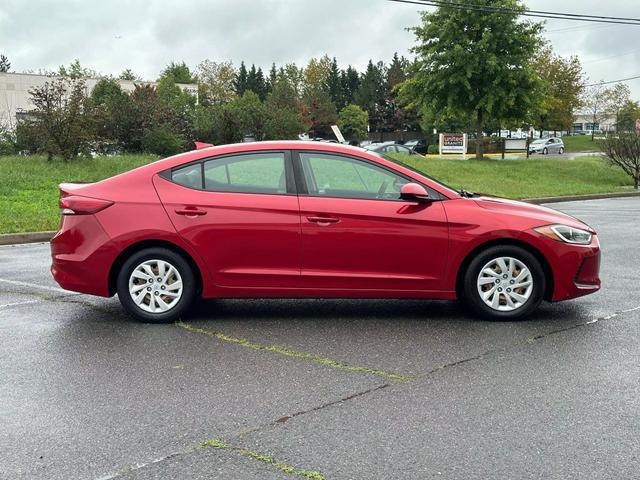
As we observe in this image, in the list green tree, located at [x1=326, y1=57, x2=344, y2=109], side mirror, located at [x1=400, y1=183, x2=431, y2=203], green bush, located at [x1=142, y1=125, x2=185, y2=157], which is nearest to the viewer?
side mirror, located at [x1=400, y1=183, x2=431, y2=203]

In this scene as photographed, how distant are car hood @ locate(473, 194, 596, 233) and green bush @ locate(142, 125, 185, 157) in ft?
68.9

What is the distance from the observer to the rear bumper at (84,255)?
627 centimetres

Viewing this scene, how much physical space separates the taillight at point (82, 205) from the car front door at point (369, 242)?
5.74 feet

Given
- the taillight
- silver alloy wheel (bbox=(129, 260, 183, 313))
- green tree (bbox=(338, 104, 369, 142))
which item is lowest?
silver alloy wheel (bbox=(129, 260, 183, 313))

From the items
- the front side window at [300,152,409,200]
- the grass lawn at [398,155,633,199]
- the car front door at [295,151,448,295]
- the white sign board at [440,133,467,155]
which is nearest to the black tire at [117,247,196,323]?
the car front door at [295,151,448,295]

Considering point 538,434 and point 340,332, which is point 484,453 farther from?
point 340,332

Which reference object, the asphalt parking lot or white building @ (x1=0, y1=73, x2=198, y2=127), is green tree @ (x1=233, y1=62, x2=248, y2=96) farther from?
the asphalt parking lot

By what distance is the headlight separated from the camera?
6273 millimetres

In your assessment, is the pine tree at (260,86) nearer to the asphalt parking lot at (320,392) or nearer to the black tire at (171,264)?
the black tire at (171,264)

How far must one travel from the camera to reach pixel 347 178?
6434 millimetres

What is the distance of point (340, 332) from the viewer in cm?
605

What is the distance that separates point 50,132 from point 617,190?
1980 centimetres

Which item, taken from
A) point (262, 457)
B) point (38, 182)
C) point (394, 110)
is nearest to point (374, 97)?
point (394, 110)

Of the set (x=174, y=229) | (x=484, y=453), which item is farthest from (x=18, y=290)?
(x=484, y=453)
